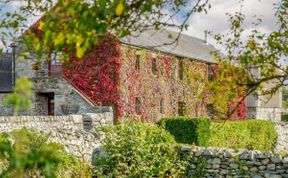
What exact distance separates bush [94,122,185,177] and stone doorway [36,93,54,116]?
14.6 metres

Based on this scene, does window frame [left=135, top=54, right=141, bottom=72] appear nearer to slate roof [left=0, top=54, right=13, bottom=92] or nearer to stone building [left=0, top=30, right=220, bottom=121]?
stone building [left=0, top=30, right=220, bottom=121]

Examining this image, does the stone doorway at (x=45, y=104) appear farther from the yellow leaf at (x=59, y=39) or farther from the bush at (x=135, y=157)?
the yellow leaf at (x=59, y=39)

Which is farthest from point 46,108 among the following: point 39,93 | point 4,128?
point 4,128

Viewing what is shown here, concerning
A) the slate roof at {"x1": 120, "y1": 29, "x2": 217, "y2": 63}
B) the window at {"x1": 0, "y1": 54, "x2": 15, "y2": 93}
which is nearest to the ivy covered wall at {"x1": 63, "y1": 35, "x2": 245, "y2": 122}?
the slate roof at {"x1": 120, "y1": 29, "x2": 217, "y2": 63}

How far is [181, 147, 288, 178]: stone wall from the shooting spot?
38.8 ft

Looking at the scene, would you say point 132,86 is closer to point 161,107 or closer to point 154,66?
point 154,66

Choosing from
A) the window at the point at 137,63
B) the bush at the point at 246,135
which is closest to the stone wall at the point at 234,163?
the bush at the point at 246,135

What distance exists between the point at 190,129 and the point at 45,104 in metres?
10.3

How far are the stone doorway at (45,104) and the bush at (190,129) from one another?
905 cm

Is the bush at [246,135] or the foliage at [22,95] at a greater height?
the foliage at [22,95]

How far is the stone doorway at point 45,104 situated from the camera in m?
26.5

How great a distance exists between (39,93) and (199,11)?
21.3 metres

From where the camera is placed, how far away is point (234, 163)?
1216 centimetres

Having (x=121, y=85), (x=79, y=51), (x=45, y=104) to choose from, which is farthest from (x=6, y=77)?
(x=79, y=51)
